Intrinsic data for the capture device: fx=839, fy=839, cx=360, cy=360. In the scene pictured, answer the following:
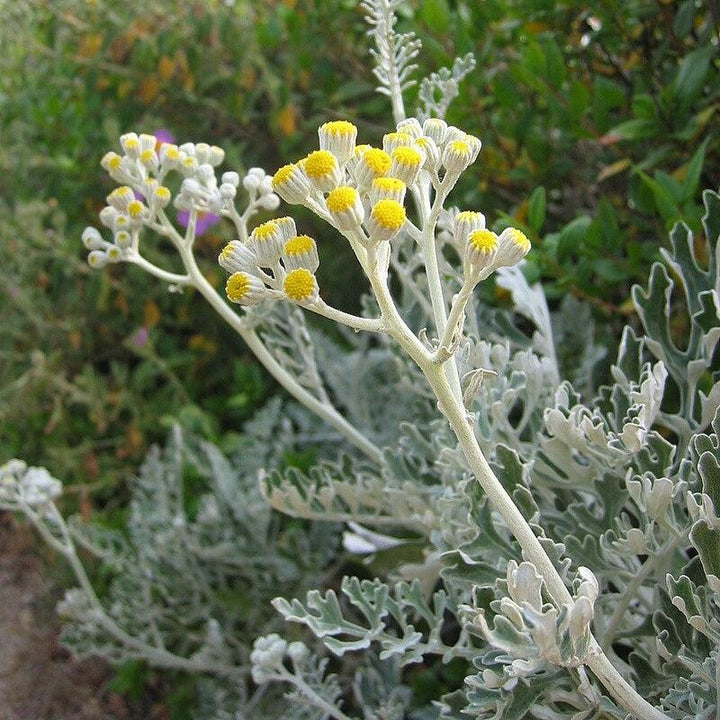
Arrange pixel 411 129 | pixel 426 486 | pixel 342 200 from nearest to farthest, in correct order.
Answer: pixel 342 200 → pixel 411 129 → pixel 426 486

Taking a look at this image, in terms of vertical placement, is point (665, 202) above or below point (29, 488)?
above

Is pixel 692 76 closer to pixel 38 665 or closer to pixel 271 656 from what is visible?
pixel 271 656

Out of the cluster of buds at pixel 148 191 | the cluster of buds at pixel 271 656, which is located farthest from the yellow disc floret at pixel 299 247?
the cluster of buds at pixel 271 656

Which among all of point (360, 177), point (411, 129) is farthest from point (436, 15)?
point (360, 177)

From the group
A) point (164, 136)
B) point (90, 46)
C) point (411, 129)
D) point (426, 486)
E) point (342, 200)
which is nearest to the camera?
point (342, 200)

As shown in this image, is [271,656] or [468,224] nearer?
[468,224]

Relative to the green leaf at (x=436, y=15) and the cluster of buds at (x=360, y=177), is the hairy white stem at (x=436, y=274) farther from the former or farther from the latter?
the green leaf at (x=436, y=15)
